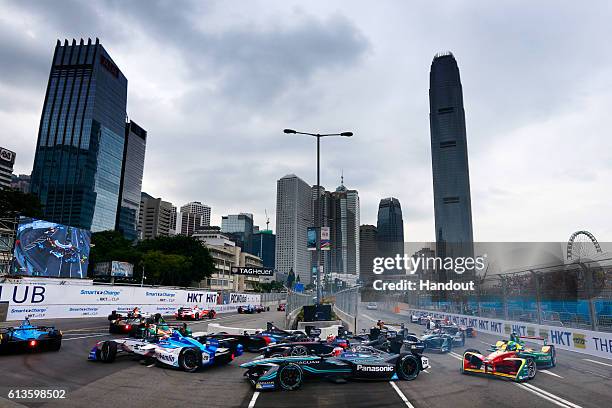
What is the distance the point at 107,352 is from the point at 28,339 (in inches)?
139

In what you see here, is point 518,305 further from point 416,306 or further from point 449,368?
point 416,306

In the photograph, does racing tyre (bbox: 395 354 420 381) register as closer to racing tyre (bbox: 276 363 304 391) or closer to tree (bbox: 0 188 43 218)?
racing tyre (bbox: 276 363 304 391)

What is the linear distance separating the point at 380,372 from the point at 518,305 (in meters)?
13.2

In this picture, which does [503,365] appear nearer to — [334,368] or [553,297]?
[334,368]

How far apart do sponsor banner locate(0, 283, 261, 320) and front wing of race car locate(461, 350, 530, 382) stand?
27.8 meters

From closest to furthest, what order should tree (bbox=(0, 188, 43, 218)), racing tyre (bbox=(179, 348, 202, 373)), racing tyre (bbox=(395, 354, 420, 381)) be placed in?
racing tyre (bbox=(395, 354, 420, 381))
racing tyre (bbox=(179, 348, 202, 373))
tree (bbox=(0, 188, 43, 218))

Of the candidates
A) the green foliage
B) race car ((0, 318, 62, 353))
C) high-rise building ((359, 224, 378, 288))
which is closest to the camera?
race car ((0, 318, 62, 353))

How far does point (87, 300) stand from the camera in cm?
3173

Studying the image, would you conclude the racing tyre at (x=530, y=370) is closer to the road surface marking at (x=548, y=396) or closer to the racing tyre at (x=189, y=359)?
the road surface marking at (x=548, y=396)

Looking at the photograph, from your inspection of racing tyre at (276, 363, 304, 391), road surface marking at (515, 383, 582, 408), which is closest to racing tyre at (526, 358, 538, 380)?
road surface marking at (515, 383, 582, 408)

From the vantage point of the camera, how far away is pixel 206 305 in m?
44.6

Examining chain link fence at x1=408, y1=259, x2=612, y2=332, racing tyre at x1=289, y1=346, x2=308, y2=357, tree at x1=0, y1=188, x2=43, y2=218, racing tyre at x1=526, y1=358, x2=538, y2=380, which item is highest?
tree at x1=0, y1=188, x2=43, y2=218

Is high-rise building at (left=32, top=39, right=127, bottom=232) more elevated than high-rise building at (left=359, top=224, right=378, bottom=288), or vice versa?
high-rise building at (left=32, top=39, right=127, bottom=232)

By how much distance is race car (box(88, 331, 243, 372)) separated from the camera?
39.1ft
